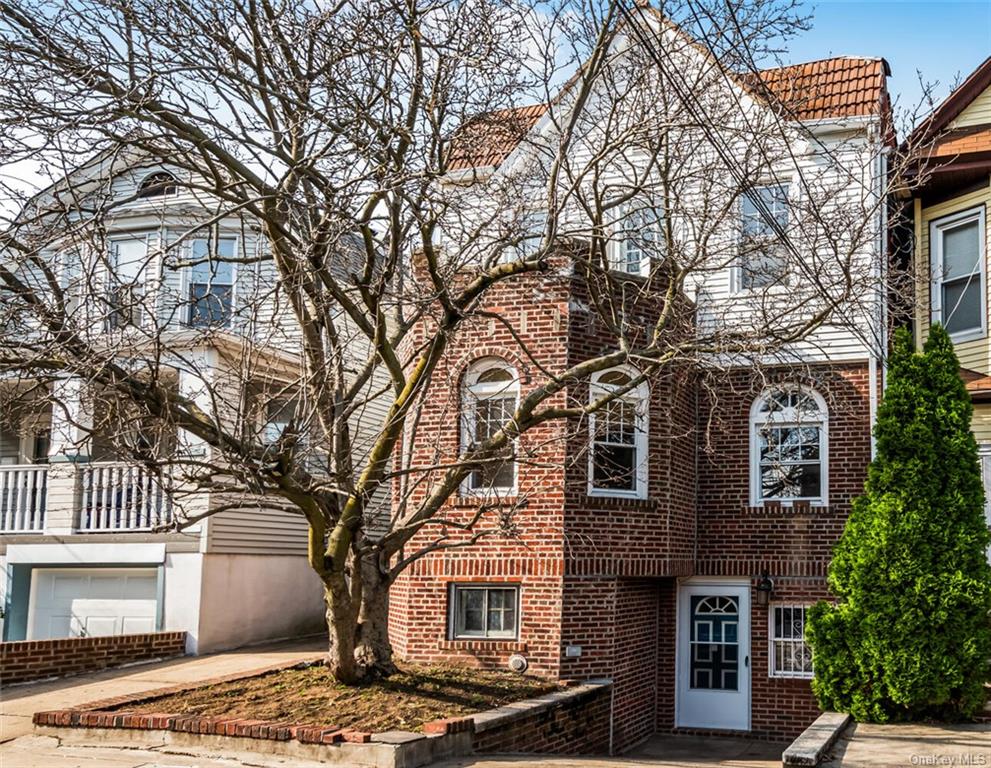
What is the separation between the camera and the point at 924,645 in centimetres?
1199

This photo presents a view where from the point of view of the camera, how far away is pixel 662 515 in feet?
48.0

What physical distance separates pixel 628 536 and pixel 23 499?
10.1 m

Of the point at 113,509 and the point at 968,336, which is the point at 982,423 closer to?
the point at 968,336

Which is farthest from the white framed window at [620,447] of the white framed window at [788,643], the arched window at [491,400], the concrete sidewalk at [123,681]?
the concrete sidewalk at [123,681]

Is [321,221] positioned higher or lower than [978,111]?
lower

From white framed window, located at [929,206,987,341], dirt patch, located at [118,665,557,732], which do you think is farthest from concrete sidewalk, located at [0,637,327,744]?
white framed window, located at [929,206,987,341]

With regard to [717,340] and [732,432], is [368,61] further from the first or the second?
[732,432]

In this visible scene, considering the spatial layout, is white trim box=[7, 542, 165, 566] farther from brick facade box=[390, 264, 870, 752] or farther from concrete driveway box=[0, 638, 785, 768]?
brick facade box=[390, 264, 870, 752]

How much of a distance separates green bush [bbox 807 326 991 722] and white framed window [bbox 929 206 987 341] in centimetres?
264

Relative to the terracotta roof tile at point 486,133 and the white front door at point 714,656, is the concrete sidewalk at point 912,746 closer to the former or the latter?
the white front door at point 714,656

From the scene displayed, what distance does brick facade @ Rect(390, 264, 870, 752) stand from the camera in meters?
13.7

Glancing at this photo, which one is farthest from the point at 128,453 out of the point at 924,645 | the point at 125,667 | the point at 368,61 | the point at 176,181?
the point at 924,645

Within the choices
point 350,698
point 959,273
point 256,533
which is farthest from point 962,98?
point 256,533

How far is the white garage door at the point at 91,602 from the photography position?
17.3m
